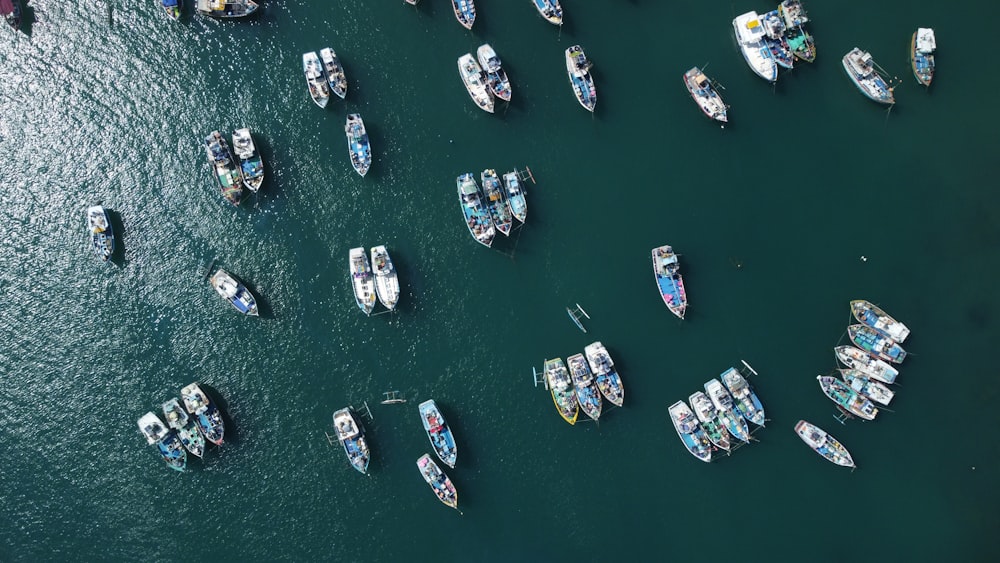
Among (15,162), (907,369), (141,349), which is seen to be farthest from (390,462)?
(907,369)

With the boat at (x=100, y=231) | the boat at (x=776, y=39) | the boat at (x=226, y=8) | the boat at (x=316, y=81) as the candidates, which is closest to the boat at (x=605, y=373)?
the boat at (x=776, y=39)

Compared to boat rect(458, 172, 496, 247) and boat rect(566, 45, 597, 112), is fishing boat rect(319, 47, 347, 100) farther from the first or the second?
boat rect(566, 45, 597, 112)

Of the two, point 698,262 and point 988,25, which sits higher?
point 988,25

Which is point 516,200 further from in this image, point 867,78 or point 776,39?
point 867,78

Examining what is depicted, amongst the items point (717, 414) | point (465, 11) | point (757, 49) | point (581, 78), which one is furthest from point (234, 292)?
point (757, 49)

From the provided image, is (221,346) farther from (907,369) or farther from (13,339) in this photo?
(907,369)

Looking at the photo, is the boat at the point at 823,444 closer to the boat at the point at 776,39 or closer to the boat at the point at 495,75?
the boat at the point at 776,39
